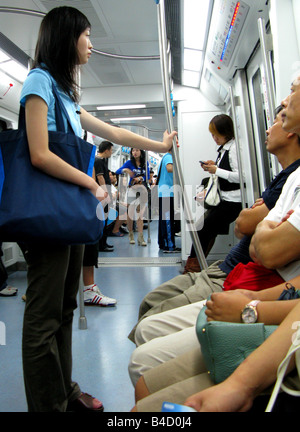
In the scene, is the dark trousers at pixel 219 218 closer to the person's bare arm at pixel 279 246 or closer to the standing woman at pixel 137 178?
the person's bare arm at pixel 279 246

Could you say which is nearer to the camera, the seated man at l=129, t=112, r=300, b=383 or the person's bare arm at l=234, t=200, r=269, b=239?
the seated man at l=129, t=112, r=300, b=383

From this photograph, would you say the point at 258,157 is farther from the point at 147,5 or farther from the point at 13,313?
the point at 13,313

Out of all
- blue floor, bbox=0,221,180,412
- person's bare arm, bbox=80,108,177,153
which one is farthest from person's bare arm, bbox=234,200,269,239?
blue floor, bbox=0,221,180,412

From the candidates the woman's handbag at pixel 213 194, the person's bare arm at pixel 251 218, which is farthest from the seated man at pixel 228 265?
the woman's handbag at pixel 213 194

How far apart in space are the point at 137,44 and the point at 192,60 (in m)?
0.72

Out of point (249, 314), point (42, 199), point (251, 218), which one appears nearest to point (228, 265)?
point (251, 218)

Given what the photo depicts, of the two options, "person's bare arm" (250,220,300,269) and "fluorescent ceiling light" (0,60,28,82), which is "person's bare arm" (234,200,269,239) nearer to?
"person's bare arm" (250,220,300,269)

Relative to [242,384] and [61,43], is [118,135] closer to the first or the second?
[61,43]

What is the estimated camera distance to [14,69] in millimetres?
3996

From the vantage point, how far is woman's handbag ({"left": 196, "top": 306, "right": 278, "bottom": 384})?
78cm

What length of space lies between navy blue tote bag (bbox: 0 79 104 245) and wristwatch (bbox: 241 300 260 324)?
0.56 m

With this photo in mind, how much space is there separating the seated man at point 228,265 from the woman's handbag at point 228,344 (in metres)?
0.62

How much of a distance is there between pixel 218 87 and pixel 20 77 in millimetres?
2432
